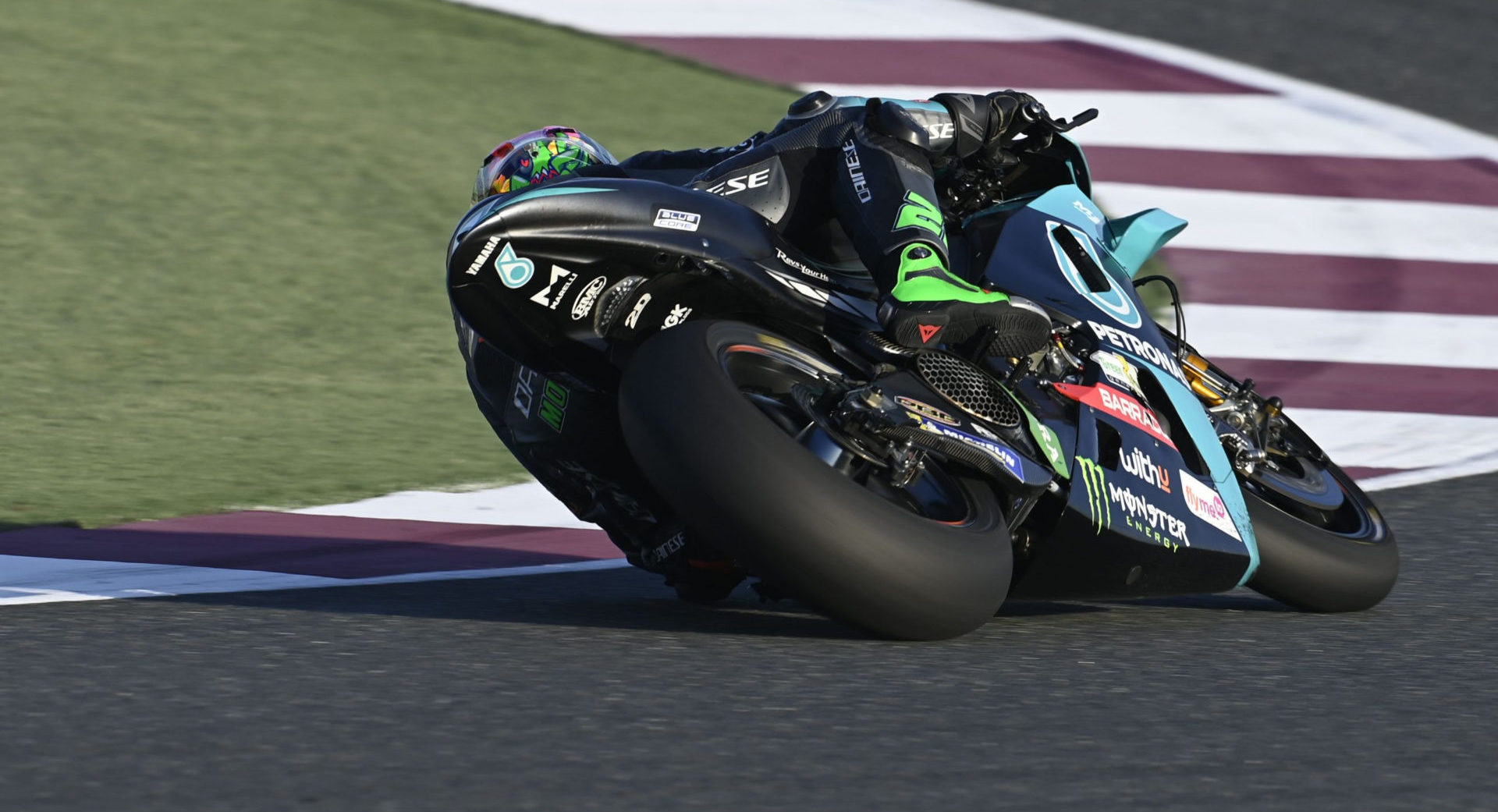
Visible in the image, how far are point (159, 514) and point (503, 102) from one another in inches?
196

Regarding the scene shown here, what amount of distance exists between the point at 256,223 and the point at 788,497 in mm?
5369

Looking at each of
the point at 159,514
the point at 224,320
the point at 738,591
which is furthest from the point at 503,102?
the point at 738,591

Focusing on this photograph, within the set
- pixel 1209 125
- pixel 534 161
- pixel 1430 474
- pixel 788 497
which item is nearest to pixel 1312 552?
pixel 788 497

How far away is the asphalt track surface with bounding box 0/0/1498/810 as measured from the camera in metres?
2.82

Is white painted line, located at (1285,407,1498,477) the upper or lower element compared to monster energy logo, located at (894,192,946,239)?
lower

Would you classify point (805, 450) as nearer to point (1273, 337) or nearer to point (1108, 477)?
point (1108, 477)

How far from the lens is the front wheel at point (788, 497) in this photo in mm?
3420

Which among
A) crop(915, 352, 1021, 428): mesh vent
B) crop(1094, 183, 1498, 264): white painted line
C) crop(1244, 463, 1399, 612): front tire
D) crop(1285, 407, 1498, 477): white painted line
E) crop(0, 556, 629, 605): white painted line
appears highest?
crop(1094, 183, 1498, 264): white painted line

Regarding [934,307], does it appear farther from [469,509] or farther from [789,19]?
[789,19]

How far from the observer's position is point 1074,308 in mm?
4293

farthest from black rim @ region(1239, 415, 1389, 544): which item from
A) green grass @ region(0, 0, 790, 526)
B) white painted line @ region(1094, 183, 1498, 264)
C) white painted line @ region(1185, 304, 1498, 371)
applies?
white painted line @ region(1094, 183, 1498, 264)

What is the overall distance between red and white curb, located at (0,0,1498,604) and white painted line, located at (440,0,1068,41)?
19 millimetres

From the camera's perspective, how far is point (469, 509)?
5.57 meters

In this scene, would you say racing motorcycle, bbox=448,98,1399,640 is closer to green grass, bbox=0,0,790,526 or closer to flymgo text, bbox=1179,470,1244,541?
flymgo text, bbox=1179,470,1244,541
